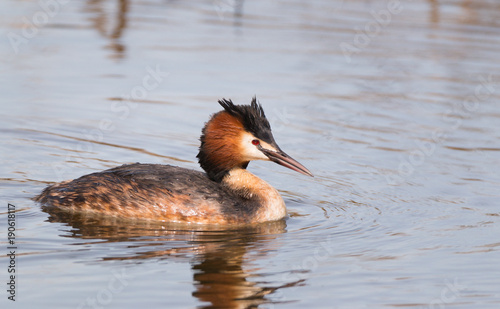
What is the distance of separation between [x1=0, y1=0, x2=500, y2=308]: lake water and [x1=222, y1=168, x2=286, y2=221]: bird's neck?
0.47 feet

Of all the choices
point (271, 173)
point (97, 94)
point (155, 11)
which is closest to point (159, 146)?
point (271, 173)

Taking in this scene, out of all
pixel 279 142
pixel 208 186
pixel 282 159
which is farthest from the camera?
pixel 279 142

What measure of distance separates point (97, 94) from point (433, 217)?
261 inches

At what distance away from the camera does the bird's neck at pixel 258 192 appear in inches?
360

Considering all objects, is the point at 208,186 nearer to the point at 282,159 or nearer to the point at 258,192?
the point at 258,192

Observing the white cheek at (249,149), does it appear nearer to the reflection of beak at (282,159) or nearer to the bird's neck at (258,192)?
the reflection of beak at (282,159)

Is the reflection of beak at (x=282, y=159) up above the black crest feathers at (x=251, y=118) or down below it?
below

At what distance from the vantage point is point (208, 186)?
907cm

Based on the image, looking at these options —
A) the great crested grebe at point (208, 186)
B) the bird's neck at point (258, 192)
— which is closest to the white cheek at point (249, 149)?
the great crested grebe at point (208, 186)

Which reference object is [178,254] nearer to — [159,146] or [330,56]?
[159,146]

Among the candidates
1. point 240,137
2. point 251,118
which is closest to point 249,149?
point 240,137

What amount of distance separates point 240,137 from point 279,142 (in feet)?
10.2

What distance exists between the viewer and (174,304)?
6570 mm

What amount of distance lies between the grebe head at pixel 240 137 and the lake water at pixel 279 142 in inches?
28.8
